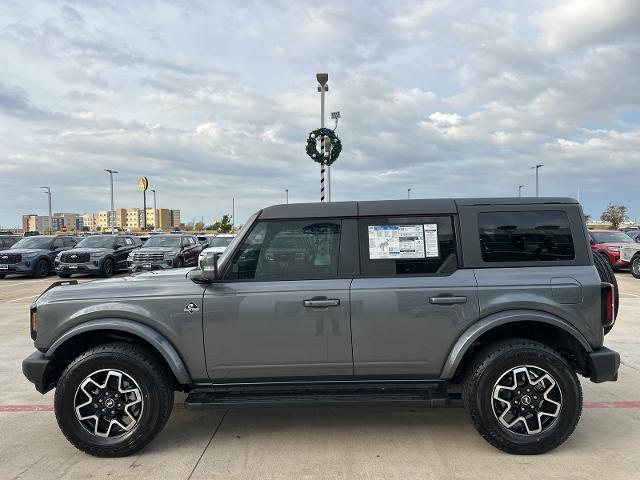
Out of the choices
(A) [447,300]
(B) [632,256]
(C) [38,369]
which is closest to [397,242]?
(A) [447,300]

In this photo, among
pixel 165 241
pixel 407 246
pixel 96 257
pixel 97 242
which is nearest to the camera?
pixel 407 246

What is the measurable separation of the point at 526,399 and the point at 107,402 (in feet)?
10.1

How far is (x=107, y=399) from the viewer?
3.63 m

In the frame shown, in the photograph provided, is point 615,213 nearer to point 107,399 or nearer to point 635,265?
point 635,265

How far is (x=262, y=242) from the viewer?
3.81 m

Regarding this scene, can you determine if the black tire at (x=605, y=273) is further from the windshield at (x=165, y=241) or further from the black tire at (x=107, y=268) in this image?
the black tire at (x=107, y=268)

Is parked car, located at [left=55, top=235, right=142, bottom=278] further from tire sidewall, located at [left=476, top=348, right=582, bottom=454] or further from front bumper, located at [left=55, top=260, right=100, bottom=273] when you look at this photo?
tire sidewall, located at [left=476, top=348, right=582, bottom=454]

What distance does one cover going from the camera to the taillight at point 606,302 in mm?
3637

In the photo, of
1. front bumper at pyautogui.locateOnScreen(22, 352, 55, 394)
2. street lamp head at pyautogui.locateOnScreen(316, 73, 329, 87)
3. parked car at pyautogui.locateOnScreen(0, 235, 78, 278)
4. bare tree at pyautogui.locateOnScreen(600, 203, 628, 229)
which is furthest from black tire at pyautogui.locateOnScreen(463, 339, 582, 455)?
bare tree at pyautogui.locateOnScreen(600, 203, 628, 229)

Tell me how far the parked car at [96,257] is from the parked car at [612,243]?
17009 millimetres

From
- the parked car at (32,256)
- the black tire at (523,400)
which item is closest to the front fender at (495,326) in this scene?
the black tire at (523,400)

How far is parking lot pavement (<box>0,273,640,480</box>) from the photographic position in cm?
338

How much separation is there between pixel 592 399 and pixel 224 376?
3.56m

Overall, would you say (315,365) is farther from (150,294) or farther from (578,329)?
(578,329)
